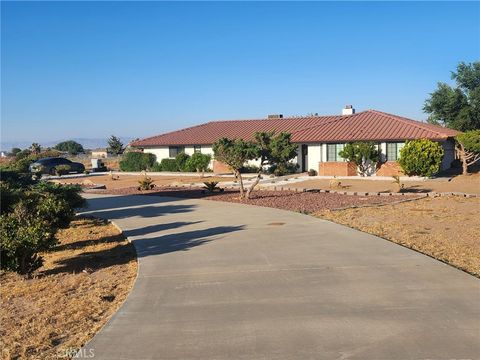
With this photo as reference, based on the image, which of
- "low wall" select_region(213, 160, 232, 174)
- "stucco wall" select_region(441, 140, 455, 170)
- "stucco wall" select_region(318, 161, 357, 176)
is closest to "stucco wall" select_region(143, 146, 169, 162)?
"low wall" select_region(213, 160, 232, 174)

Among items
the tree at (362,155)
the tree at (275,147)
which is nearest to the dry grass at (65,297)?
the tree at (275,147)

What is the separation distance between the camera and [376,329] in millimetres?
5762

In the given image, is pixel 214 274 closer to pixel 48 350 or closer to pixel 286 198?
pixel 48 350

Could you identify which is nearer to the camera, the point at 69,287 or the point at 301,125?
the point at 69,287

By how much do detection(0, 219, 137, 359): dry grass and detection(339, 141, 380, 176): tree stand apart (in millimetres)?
20406

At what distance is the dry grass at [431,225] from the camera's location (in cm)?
1025

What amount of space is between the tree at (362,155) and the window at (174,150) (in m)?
15.3

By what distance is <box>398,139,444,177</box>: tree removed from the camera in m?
27.0

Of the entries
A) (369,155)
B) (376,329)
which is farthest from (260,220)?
(369,155)

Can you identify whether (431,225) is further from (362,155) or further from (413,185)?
(362,155)

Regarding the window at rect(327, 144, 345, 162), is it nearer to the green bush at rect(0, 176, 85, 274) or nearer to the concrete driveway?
the green bush at rect(0, 176, 85, 274)

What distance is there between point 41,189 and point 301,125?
93.9 ft

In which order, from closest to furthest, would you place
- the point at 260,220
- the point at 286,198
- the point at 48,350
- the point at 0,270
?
the point at 48,350, the point at 0,270, the point at 260,220, the point at 286,198

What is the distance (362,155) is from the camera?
30172 millimetres
